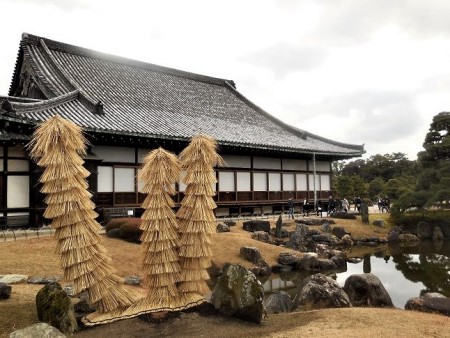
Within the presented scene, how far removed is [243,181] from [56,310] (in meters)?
22.0

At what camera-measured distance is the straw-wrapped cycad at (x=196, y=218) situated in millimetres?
9211

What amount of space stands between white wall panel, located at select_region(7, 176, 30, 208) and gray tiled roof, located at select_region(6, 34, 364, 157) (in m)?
3.18

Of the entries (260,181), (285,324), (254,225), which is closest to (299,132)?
(260,181)

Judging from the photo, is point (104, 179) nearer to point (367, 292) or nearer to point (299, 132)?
point (367, 292)

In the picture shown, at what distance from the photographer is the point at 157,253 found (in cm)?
896

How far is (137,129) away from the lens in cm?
2216

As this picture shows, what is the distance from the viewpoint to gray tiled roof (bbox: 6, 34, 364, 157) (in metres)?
22.5

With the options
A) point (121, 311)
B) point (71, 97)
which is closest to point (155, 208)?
point (121, 311)

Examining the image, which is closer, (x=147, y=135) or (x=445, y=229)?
(x=147, y=135)

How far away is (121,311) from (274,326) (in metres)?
3.46

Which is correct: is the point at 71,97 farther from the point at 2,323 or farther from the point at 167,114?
the point at 2,323

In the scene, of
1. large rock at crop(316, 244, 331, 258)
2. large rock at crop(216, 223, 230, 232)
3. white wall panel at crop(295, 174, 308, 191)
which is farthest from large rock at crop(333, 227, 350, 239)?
large rock at crop(216, 223, 230, 232)

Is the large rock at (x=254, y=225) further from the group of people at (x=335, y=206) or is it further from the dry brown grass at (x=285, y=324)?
the dry brown grass at (x=285, y=324)

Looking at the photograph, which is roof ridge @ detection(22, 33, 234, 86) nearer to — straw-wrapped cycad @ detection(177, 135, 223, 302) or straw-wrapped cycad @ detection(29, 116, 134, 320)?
straw-wrapped cycad @ detection(29, 116, 134, 320)
